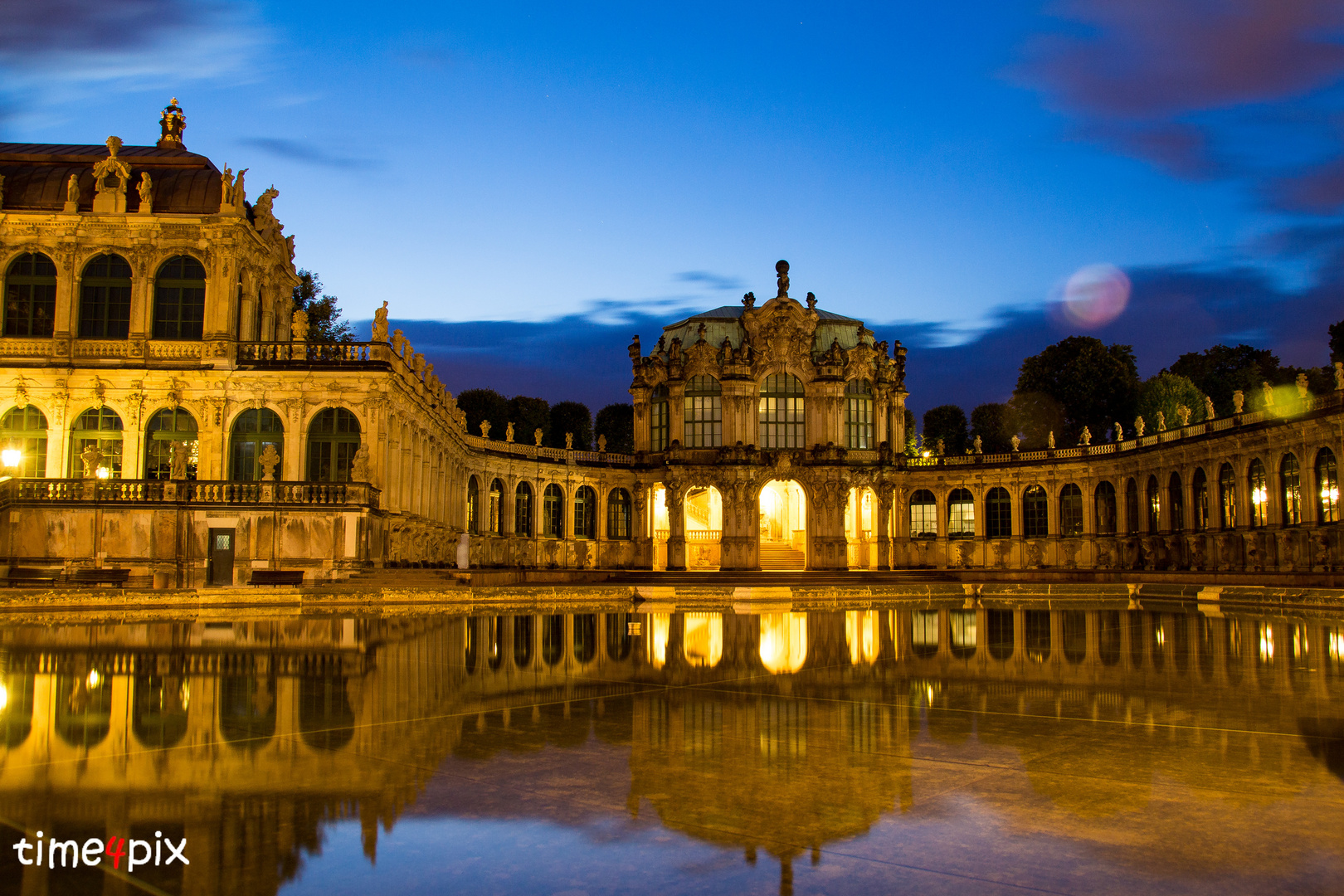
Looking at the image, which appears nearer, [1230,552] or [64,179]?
[64,179]

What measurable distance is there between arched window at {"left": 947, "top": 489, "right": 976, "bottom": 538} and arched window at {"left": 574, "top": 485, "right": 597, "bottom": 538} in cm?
2212

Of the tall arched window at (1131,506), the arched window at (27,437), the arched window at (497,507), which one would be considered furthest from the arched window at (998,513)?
the arched window at (27,437)

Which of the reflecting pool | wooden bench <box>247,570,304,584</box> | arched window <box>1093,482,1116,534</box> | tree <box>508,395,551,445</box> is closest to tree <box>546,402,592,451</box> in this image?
tree <box>508,395,551,445</box>

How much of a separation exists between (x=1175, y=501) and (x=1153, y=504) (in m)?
1.94

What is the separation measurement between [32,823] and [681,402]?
185 feet

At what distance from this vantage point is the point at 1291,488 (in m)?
44.2

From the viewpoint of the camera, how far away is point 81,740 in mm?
7668

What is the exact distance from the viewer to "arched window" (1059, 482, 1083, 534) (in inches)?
2393

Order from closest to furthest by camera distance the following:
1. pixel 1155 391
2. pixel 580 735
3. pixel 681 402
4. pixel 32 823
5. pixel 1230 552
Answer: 1. pixel 32 823
2. pixel 580 735
3. pixel 1230 552
4. pixel 681 402
5. pixel 1155 391

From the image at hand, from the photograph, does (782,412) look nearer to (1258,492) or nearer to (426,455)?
(426,455)

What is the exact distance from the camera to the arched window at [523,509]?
60531 millimetres

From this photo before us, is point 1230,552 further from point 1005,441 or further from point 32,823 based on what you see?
point 32,823

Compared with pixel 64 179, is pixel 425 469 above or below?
below

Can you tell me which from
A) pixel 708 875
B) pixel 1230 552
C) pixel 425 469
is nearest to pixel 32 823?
pixel 708 875
